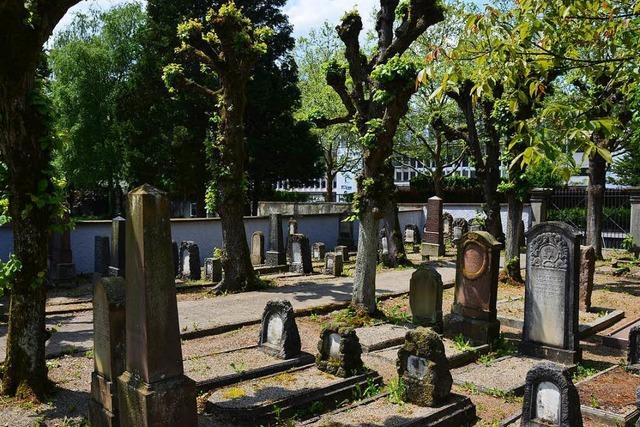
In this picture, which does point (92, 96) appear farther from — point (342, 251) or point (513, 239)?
point (513, 239)

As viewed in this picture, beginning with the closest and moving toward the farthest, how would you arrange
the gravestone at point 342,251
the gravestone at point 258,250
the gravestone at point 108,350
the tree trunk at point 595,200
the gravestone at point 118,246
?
1. the gravestone at point 108,350
2. the gravestone at point 118,246
3. the gravestone at point 342,251
4. the tree trunk at point 595,200
5. the gravestone at point 258,250

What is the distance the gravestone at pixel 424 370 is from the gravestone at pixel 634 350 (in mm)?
3034

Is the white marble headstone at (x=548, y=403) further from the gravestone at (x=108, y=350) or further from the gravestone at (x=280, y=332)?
the gravestone at (x=108, y=350)

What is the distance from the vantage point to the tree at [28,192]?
257 inches

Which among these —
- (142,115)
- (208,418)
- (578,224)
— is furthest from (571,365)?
(142,115)

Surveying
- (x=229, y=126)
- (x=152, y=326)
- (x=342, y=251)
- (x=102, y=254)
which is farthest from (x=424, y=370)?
(x=342, y=251)

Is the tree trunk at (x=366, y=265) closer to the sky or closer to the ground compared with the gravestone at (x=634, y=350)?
closer to the sky

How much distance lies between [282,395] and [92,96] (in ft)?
109

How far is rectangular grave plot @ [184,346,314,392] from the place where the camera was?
7.26m

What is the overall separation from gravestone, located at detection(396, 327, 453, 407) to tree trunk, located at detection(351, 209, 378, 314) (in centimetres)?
441

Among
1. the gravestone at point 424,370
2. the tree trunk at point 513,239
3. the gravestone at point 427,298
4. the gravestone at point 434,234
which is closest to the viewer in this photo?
the gravestone at point 424,370

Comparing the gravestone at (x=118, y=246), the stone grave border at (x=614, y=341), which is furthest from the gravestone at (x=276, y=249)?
the stone grave border at (x=614, y=341)

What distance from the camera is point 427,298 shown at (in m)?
10.3

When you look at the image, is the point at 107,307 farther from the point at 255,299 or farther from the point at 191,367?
the point at 255,299
